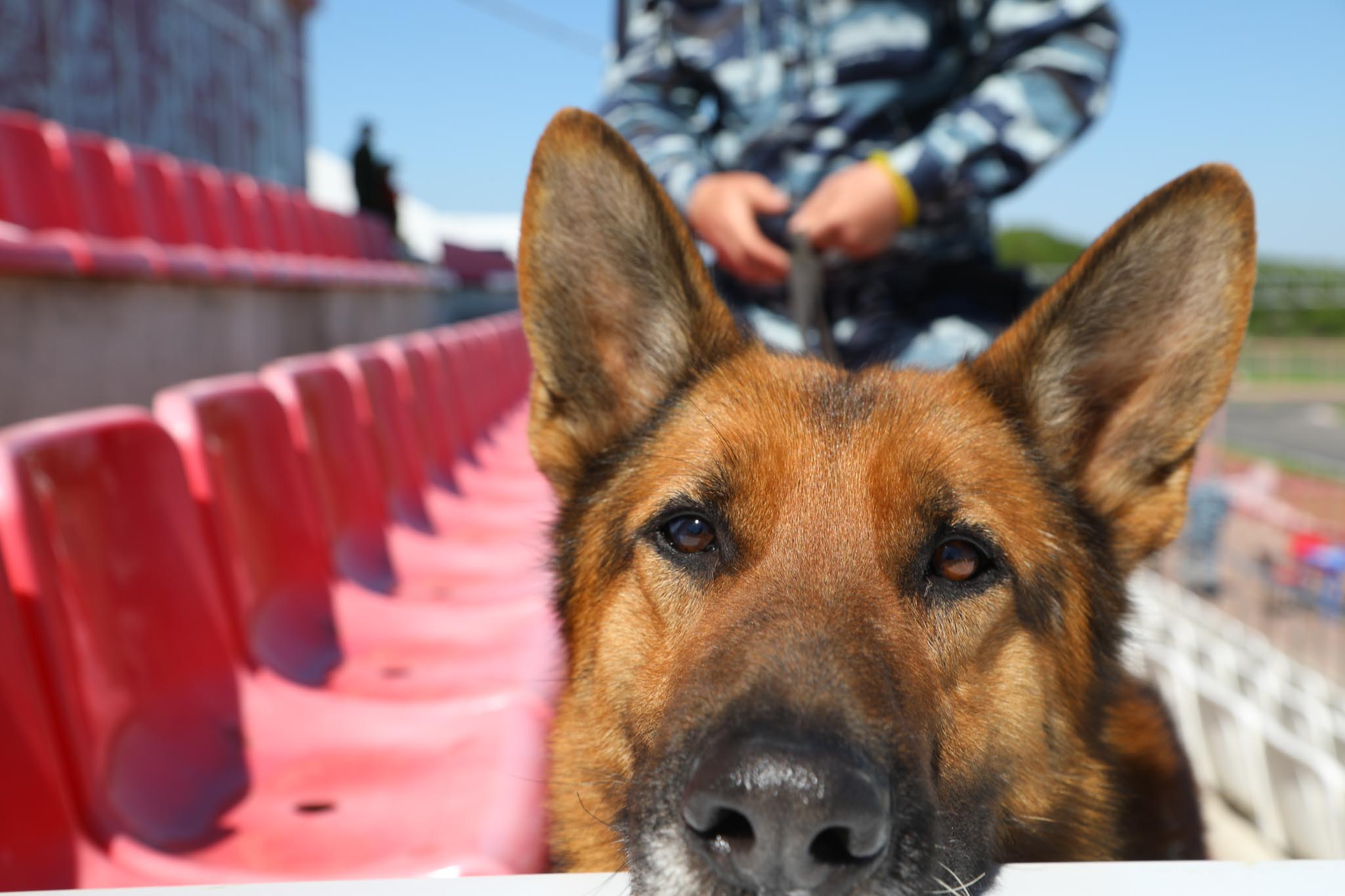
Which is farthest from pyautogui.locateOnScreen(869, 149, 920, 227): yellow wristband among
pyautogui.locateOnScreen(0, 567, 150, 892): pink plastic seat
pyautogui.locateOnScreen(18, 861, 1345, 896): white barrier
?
pyautogui.locateOnScreen(0, 567, 150, 892): pink plastic seat

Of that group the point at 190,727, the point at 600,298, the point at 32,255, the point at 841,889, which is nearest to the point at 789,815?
the point at 841,889

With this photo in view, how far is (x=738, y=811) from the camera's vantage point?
1174 mm

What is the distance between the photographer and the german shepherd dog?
1429mm

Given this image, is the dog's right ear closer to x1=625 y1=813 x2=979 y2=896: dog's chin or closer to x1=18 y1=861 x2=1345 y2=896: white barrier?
x1=625 y1=813 x2=979 y2=896: dog's chin

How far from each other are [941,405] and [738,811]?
1.10m

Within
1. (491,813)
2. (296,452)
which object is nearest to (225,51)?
(296,452)

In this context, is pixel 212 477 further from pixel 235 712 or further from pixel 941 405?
pixel 941 405

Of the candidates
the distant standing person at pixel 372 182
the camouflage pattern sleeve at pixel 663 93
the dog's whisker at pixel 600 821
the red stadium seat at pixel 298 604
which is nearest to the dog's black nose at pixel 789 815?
the dog's whisker at pixel 600 821

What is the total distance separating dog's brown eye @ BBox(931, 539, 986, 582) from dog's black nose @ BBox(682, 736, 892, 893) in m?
0.59

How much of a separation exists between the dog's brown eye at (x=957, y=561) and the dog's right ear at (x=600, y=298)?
2.36 feet

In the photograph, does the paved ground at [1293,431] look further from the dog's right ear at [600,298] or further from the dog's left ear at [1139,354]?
the dog's right ear at [600,298]

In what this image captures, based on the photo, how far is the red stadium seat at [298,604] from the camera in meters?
2.59

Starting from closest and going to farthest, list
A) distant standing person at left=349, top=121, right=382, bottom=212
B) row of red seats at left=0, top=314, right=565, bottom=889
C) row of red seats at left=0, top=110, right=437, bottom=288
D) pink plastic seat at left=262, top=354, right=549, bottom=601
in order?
row of red seats at left=0, top=314, right=565, bottom=889 < pink plastic seat at left=262, top=354, right=549, bottom=601 < row of red seats at left=0, top=110, right=437, bottom=288 < distant standing person at left=349, top=121, right=382, bottom=212

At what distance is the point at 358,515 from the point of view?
3.72m
